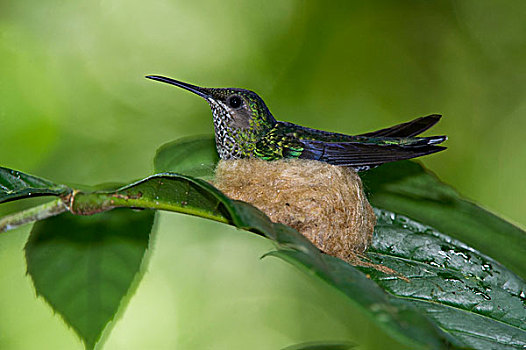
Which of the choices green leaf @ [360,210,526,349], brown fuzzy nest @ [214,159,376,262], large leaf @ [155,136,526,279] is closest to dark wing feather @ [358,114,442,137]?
large leaf @ [155,136,526,279]

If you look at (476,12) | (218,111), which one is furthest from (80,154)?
(476,12)

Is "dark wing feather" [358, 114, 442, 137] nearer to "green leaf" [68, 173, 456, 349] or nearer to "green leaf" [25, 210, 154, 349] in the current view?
"green leaf" [25, 210, 154, 349]

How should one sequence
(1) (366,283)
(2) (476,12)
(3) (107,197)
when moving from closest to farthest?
(1) (366,283) → (3) (107,197) → (2) (476,12)

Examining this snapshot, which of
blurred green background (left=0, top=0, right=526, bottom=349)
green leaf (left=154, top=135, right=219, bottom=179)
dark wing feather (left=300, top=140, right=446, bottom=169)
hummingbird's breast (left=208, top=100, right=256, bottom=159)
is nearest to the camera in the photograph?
dark wing feather (left=300, top=140, right=446, bottom=169)

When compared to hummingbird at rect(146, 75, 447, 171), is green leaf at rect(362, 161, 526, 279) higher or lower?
lower

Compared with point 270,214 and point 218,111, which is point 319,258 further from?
point 218,111

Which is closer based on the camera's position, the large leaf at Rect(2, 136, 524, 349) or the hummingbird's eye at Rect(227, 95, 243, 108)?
the large leaf at Rect(2, 136, 524, 349)

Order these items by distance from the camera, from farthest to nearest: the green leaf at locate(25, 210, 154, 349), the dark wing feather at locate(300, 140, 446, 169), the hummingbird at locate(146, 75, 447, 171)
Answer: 1. the hummingbird at locate(146, 75, 447, 171)
2. the dark wing feather at locate(300, 140, 446, 169)
3. the green leaf at locate(25, 210, 154, 349)
